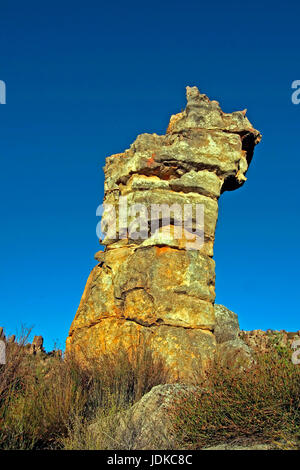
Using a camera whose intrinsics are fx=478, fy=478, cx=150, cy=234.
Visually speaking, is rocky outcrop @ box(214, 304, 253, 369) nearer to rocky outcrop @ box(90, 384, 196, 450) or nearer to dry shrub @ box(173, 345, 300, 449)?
rocky outcrop @ box(90, 384, 196, 450)

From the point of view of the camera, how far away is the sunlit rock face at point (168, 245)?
327 inches

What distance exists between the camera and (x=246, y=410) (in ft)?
17.5

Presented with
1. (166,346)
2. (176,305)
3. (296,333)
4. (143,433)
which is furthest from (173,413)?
(296,333)

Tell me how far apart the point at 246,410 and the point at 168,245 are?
3.98 metres

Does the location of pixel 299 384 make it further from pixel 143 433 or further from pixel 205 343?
pixel 205 343

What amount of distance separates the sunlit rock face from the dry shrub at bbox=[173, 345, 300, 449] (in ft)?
6.51

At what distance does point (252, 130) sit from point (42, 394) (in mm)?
6811

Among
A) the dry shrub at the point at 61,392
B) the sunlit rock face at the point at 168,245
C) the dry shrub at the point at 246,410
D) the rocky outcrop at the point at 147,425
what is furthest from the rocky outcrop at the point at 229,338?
the dry shrub at the point at 246,410

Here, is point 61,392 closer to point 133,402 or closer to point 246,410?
point 133,402

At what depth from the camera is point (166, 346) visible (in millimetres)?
8000

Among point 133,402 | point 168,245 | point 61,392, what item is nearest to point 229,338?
point 168,245

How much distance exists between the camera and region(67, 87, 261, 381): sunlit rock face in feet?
27.2

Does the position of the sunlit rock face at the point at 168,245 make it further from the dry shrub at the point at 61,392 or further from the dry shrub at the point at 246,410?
the dry shrub at the point at 246,410

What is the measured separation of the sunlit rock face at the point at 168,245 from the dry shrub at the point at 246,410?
1.98 m
